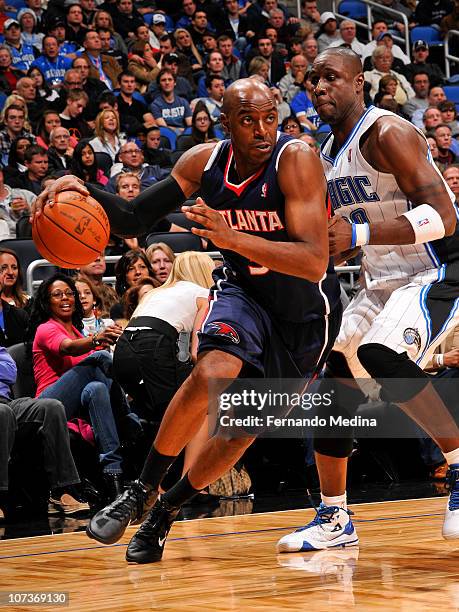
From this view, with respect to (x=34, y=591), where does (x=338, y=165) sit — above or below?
above

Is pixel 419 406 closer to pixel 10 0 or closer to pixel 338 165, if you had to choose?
pixel 338 165

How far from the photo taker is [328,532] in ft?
12.8

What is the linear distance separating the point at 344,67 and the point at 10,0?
30.5ft

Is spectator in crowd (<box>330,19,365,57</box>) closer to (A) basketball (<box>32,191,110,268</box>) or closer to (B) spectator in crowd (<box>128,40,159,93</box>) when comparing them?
(B) spectator in crowd (<box>128,40,159,93</box>)

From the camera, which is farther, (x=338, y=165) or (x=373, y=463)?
(x=373, y=463)

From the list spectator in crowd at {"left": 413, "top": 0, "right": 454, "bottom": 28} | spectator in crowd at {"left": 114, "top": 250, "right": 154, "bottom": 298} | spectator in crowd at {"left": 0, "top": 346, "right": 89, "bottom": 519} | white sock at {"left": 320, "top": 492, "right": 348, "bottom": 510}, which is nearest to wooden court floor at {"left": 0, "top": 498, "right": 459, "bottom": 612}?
white sock at {"left": 320, "top": 492, "right": 348, "bottom": 510}

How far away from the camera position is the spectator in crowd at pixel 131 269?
6.64 meters

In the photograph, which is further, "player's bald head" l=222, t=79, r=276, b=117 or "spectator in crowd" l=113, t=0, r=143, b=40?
"spectator in crowd" l=113, t=0, r=143, b=40

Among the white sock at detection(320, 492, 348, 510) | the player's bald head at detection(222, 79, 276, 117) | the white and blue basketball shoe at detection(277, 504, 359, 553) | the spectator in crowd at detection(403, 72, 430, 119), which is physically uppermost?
the player's bald head at detection(222, 79, 276, 117)

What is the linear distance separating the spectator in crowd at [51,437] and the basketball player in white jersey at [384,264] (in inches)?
73.4

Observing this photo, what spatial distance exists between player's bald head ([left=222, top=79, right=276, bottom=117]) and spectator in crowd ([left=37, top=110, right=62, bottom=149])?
19.9 ft

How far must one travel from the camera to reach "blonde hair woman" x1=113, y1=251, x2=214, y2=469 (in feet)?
18.4

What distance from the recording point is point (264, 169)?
3.46 meters

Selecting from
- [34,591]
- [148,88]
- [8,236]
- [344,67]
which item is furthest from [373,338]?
[148,88]
